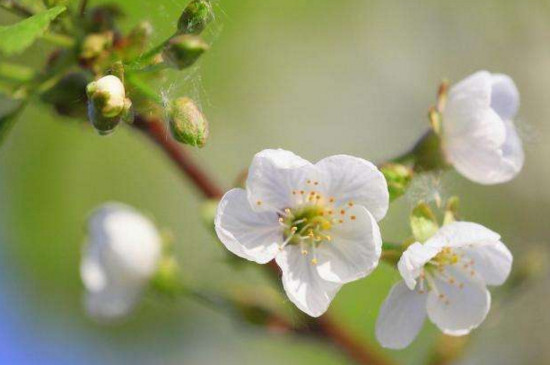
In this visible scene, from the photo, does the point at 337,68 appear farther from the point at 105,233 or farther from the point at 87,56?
the point at 87,56

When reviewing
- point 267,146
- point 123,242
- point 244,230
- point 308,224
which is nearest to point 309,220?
point 308,224

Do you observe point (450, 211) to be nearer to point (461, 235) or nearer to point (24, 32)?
point (461, 235)

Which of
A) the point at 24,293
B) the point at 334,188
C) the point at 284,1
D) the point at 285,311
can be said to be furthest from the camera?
the point at 284,1

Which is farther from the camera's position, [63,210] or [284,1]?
[284,1]

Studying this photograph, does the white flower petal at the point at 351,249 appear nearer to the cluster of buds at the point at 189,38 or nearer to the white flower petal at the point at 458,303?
the white flower petal at the point at 458,303

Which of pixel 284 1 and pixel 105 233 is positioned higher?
pixel 105 233

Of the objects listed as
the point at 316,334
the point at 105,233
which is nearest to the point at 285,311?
the point at 316,334
